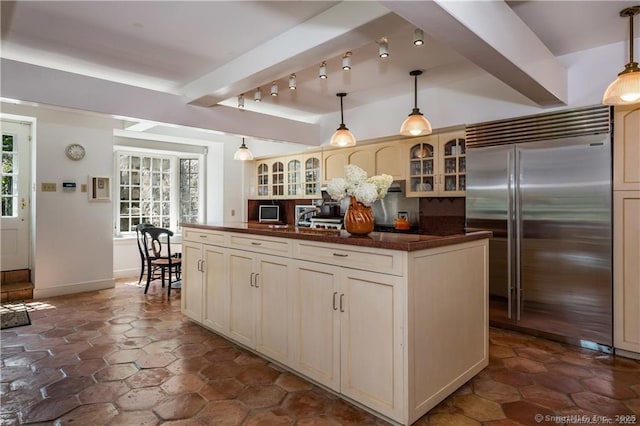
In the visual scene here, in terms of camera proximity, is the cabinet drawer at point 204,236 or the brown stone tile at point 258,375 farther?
the cabinet drawer at point 204,236

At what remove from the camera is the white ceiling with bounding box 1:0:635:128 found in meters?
2.35

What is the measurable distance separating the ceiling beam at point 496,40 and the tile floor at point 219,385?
212 cm

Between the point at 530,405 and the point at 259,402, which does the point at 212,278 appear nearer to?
the point at 259,402

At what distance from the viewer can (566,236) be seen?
10.7 ft

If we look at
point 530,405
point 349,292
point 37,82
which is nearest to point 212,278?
point 349,292

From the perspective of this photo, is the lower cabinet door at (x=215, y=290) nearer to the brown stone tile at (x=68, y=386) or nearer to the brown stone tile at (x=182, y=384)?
the brown stone tile at (x=182, y=384)

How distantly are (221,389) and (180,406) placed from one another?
283mm

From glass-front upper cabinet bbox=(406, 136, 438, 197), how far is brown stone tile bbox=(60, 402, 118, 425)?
368 centimetres

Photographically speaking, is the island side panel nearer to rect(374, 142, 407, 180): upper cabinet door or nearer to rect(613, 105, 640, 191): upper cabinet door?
rect(613, 105, 640, 191): upper cabinet door

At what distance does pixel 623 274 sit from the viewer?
302 cm

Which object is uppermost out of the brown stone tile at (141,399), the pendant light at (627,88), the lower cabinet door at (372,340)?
the pendant light at (627,88)

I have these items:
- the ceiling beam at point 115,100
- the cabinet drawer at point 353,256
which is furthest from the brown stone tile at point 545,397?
the ceiling beam at point 115,100

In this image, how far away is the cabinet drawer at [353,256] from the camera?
1996 millimetres

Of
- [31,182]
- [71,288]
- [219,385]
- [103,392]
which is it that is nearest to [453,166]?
[219,385]
